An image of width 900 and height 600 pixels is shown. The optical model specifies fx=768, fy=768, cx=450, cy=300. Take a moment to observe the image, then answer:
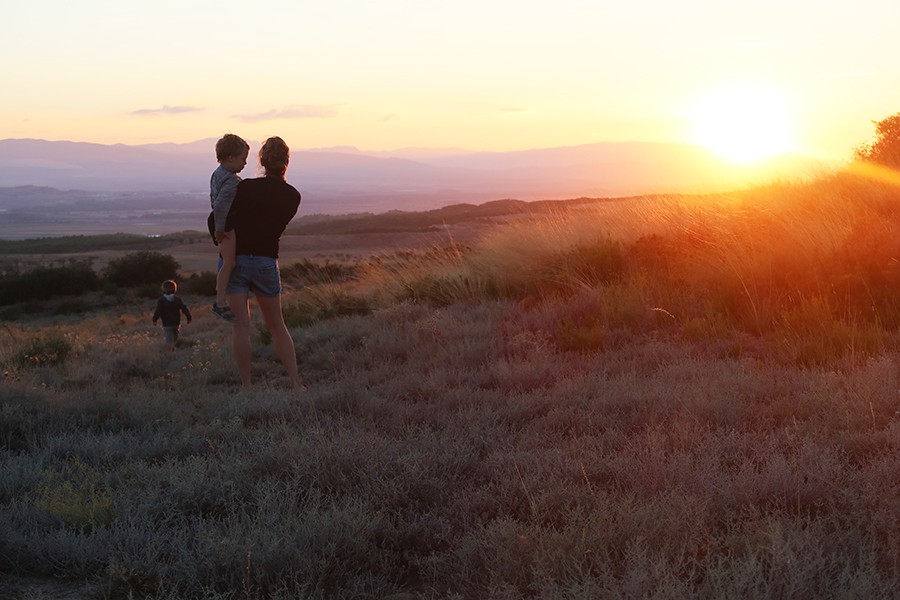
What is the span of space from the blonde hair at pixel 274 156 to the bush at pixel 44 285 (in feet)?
88.4

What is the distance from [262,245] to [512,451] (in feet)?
10.2

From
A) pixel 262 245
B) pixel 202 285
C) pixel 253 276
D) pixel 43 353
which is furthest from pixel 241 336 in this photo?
pixel 202 285

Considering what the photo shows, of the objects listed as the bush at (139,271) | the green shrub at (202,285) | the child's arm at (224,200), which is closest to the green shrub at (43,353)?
the child's arm at (224,200)

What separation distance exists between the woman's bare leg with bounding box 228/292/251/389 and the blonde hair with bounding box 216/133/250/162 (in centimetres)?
109

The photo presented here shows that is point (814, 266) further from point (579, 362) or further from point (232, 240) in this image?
point (232, 240)

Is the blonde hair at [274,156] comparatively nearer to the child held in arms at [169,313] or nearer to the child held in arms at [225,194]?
the child held in arms at [225,194]

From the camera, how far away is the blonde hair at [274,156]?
609cm

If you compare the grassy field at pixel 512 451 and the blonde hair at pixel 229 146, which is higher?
the blonde hair at pixel 229 146

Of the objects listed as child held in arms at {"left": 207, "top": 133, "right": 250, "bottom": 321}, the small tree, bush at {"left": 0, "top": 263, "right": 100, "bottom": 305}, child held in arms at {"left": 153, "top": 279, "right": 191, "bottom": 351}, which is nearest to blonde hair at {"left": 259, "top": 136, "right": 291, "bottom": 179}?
child held in arms at {"left": 207, "top": 133, "right": 250, "bottom": 321}

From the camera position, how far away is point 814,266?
281 inches

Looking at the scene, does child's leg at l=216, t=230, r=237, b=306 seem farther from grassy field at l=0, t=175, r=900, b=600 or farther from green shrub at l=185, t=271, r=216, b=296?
green shrub at l=185, t=271, r=216, b=296

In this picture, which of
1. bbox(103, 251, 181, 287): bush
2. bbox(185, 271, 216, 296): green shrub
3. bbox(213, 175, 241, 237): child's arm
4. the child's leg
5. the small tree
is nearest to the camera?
bbox(213, 175, 241, 237): child's arm

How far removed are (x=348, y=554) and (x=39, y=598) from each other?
1077 millimetres

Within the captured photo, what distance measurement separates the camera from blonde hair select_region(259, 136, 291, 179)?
20.0 feet
